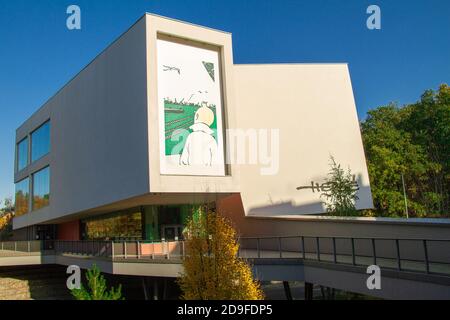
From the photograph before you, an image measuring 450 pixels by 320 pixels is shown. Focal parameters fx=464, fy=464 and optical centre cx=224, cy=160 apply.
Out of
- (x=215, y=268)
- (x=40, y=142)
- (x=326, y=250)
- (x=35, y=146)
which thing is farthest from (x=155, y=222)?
(x=35, y=146)

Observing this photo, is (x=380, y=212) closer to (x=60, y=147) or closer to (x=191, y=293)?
(x=60, y=147)

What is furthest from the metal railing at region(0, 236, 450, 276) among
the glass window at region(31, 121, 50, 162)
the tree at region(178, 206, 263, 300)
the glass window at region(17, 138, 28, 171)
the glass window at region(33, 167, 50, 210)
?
the glass window at region(17, 138, 28, 171)

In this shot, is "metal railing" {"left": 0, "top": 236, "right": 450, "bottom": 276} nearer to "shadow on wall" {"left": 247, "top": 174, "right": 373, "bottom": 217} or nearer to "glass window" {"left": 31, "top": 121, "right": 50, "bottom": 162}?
"shadow on wall" {"left": 247, "top": 174, "right": 373, "bottom": 217}

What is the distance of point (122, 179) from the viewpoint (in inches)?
1186

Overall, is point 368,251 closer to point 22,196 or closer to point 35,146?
point 35,146

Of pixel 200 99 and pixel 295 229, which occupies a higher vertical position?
pixel 200 99

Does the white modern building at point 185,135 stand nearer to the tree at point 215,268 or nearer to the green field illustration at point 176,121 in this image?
the green field illustration at point 176,121

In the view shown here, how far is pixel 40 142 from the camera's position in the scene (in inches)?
1927

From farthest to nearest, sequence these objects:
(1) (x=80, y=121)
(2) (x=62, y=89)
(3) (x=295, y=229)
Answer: (2) (x=62, y=89) < (1) (x=80, y=121) < (3) (x=295, y=229)

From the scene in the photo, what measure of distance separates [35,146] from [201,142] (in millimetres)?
28270

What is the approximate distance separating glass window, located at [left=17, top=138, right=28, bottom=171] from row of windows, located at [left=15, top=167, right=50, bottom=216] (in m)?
1.94

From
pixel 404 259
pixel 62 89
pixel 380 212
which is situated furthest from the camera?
pixel 380 212

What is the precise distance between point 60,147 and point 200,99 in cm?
1829
